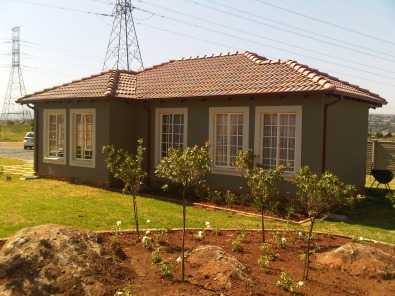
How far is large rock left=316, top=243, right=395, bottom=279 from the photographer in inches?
288

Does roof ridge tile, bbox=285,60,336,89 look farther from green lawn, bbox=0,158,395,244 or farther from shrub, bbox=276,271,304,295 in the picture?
shrub, bbox=276,271,304,295

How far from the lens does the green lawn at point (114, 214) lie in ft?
35.4

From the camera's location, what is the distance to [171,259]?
7.50 m

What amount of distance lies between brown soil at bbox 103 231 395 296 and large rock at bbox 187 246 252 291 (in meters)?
0.12

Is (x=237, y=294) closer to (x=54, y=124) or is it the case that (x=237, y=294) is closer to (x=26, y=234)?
(x=26, y=234)

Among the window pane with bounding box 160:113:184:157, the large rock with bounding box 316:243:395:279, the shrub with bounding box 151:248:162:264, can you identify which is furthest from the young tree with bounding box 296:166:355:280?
the window pane with bounding box 160:113:184:157

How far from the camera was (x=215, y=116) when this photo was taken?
15.5 metres

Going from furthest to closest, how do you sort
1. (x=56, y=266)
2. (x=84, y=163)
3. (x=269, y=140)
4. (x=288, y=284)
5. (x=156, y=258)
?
(x=84, y=163) < (x=269, y=140) < (x=156, y=258) < (x=288, y=284) < (x=56, y=266)

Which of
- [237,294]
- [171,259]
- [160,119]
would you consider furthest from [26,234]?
[160,119]

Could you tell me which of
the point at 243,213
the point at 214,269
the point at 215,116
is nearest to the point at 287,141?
the point at 243,213

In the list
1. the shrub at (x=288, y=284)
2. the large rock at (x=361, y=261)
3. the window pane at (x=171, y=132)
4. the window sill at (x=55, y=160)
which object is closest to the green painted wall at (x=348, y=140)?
the window pane at (x=171, y=132)

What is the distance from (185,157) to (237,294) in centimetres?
206

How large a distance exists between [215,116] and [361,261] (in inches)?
339

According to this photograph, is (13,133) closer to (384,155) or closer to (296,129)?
(384,155)
